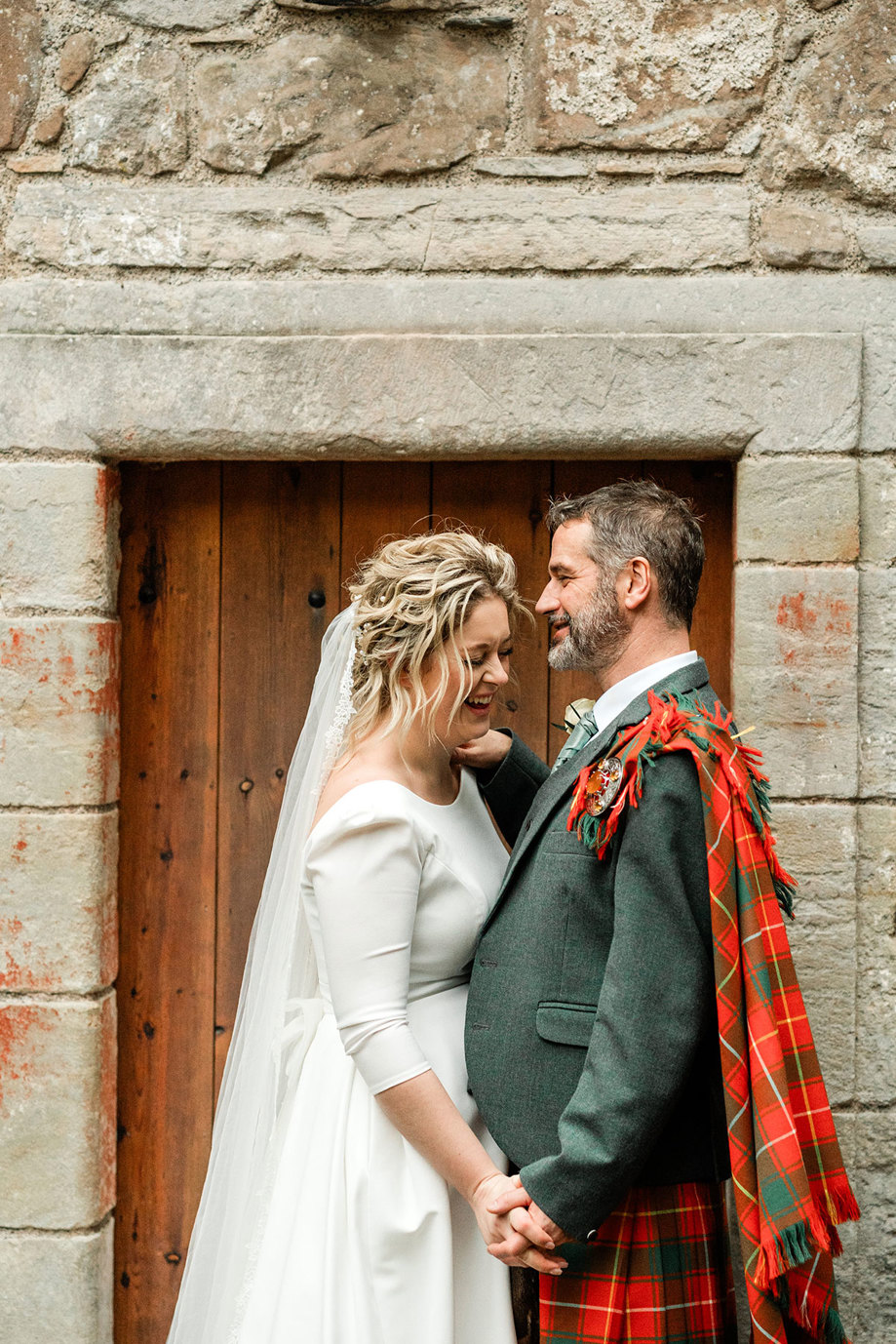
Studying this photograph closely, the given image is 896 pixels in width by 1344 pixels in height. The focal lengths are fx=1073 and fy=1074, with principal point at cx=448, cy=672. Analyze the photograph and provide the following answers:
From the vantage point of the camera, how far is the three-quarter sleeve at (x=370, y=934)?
1641 mm

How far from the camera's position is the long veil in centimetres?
184

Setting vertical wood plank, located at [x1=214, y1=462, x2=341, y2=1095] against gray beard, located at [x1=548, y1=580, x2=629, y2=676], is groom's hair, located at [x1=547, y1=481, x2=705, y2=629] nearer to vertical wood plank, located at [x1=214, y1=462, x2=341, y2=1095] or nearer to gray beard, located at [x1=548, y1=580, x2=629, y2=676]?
gray beard, located at [x1=548, y1=580, x2=629, y2=676]

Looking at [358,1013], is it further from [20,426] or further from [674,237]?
[674,237]

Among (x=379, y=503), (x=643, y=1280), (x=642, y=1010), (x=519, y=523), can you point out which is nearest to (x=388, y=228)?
(x=379, y=503)

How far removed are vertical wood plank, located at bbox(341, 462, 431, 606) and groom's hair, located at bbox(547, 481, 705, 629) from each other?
61 cm

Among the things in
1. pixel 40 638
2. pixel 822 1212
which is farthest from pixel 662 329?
pixel 822 1212

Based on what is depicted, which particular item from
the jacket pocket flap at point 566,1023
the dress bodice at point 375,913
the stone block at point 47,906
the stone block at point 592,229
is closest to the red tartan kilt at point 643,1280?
the jacket pocket flap at point 566,1023

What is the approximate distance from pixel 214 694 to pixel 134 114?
4.02 feet

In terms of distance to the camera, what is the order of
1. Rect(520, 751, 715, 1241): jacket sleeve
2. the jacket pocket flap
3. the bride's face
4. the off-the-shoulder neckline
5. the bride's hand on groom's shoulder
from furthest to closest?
the bride's hand on groom's shoulder
the bride's face
the off-the-shoulder neckline
the jacket pocket flap
Rect(520, 751, 715, 1241): jacket sleeve

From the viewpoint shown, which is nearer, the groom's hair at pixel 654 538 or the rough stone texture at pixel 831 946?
the groom's hair at pixel 654 538

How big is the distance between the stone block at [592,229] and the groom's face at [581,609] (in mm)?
675

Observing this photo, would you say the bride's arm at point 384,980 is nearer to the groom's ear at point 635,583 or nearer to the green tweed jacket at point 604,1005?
the green tweed jacket at point 604,1005

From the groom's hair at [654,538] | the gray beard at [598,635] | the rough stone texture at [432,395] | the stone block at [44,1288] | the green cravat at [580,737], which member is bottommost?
the stone block at [44,1288]

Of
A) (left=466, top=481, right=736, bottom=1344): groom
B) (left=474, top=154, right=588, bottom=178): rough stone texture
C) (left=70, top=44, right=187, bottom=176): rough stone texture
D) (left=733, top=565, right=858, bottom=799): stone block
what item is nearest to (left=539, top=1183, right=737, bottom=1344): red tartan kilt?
(left=466, top=481, right=736, bottom=1344): groom
